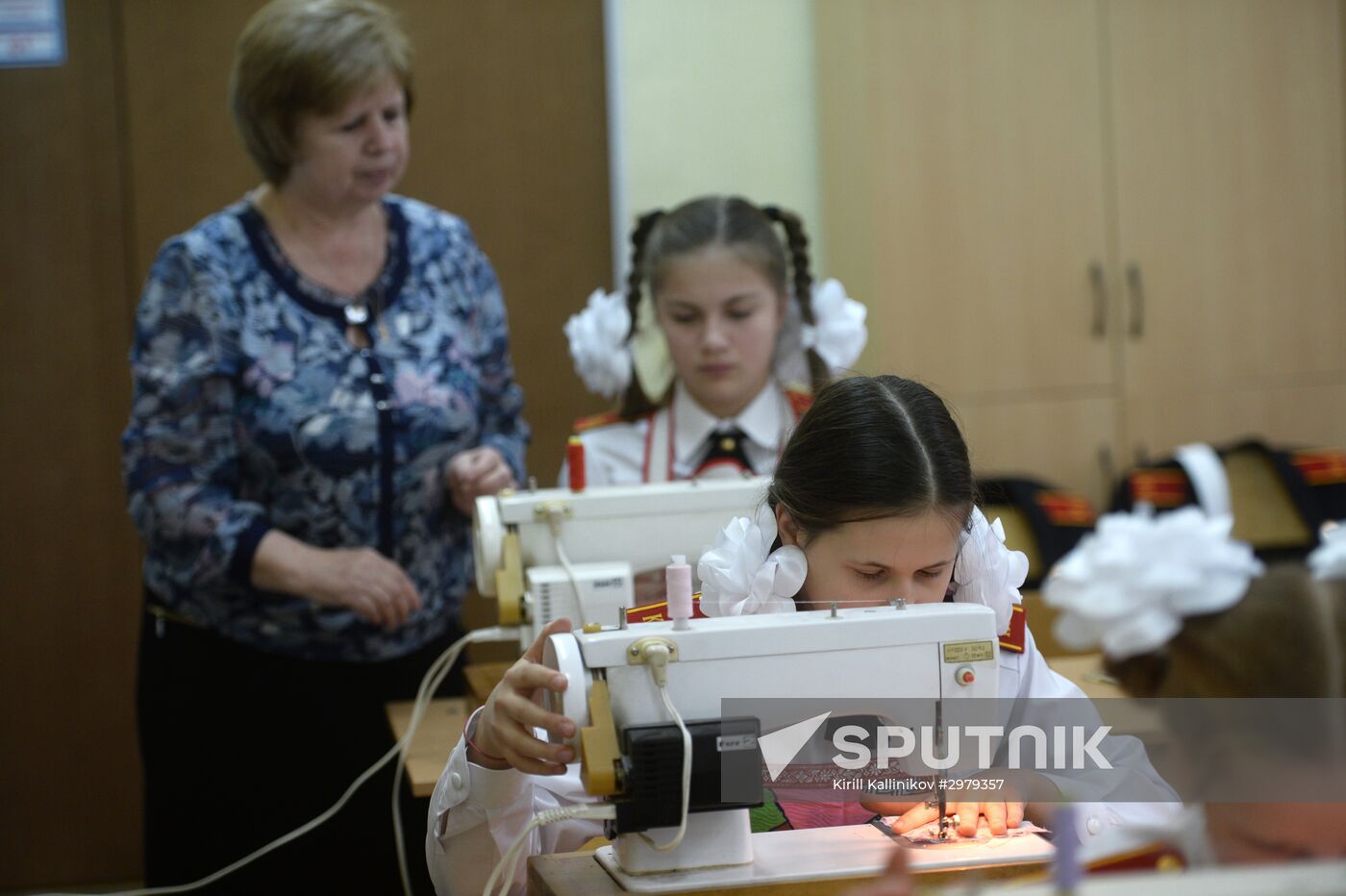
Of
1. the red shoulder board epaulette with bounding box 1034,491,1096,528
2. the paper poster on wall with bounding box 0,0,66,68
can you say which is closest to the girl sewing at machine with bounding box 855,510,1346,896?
the red shoulder board epaulette with bounding box 1034,491,1096,528

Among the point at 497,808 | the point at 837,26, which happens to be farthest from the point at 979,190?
the point at 497,808

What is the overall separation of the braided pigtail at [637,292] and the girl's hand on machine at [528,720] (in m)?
1.26

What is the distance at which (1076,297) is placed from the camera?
11.2 ft

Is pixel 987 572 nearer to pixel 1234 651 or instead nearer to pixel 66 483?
pixel 1234 651

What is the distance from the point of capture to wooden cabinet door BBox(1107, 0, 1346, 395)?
3.42 metres

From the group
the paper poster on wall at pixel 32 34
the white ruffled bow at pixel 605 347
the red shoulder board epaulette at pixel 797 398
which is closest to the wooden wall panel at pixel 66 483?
the paper poster on wall at pixel 32 34

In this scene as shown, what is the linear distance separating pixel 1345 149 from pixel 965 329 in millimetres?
1082

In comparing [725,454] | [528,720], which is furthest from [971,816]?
[725,454]

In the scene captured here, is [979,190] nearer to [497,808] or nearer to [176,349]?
[176,349]

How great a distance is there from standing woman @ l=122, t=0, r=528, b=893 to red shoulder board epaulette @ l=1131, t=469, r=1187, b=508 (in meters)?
1.75

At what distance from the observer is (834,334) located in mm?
2434

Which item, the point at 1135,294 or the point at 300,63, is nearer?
the point at 300,63

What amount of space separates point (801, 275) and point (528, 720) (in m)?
1.44

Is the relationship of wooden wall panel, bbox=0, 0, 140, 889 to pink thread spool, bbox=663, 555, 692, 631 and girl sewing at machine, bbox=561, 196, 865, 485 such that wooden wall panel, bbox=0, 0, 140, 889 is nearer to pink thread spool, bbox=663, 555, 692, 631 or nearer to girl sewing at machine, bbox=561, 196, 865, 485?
girl sewing at machine, bbox=561, 196, 865, 485
